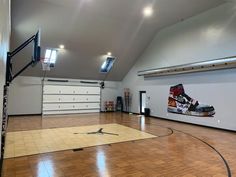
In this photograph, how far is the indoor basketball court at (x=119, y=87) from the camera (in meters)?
3.53

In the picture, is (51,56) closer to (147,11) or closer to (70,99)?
(70,99)

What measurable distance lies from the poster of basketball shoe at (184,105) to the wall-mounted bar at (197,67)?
0.74 meters

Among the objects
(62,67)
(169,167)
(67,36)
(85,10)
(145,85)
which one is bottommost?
(169,167)

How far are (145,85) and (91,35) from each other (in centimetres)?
405

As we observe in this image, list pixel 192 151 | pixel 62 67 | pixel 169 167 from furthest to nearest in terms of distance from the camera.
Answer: pixel 62 67 → pixel 192 151 → pixel 169 167

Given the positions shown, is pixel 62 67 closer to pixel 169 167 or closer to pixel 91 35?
pixel 91 35

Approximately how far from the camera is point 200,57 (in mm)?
7492

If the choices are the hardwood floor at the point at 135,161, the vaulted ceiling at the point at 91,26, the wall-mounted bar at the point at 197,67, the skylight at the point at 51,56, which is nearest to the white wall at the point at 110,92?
the vaulted ceiling at the point at 91,26

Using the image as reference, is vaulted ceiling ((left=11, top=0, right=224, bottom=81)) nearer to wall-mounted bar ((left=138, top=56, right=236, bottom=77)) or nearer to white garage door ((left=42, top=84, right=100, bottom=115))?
white garage door ((left=42, top=84, right=100, bottom=115))

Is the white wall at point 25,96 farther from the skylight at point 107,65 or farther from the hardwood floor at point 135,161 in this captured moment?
the hardwood floor at point 135,161

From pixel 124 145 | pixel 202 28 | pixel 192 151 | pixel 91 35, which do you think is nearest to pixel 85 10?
pixel 91 35

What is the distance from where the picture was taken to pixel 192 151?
4.18m

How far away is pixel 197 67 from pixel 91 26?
15.2 feet

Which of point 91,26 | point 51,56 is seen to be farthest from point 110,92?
point 91,26
